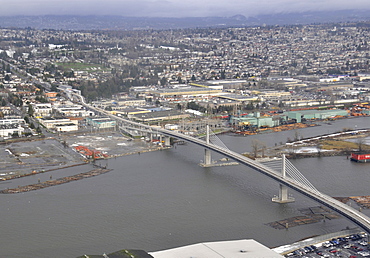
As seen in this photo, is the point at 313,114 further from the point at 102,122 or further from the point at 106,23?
the point at 106,23

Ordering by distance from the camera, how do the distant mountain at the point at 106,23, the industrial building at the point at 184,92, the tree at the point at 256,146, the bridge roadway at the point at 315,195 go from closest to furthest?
the bridge roadway at the point at 315,195, the tree at the point at 256,146, the industrial building at the point at 184,92, the distant mountain at the point at 106,23


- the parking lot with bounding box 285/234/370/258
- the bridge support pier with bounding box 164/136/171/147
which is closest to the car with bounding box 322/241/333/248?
the parking lot with bounding box 285/234/370/258

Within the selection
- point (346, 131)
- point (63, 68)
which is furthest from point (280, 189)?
point (63, 68)

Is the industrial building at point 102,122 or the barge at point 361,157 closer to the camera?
the barge at point 361,157

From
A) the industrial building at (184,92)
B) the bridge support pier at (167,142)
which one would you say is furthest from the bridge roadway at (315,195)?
the industrial building at (184,92)

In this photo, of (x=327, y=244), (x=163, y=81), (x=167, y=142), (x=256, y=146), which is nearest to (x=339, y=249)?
(x=327, y=244)

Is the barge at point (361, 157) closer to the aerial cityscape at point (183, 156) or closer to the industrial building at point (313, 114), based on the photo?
the aerial cityscape at point (183, 156)

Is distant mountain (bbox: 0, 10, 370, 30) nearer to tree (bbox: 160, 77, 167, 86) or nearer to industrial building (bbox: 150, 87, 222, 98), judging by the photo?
tree (bbox: 160, 77, 167, 86)
